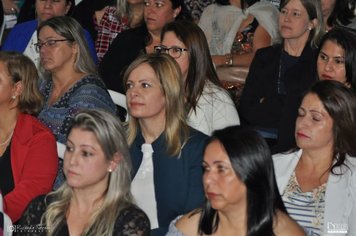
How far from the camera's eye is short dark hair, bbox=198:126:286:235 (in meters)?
3.86

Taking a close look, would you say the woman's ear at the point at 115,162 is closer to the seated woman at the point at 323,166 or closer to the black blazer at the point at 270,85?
the seated woman at the point at 323,166

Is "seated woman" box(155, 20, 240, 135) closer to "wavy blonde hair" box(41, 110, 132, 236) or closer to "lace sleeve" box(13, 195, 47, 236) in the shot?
"wavy blonde hair" box(41, 110, 132, 236)

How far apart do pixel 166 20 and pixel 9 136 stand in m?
1.79

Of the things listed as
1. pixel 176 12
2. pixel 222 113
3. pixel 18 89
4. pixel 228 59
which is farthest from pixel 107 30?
pixel 18 89

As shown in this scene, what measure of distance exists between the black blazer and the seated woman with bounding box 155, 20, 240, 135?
399mm

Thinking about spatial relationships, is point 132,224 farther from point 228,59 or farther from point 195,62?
point 228,59

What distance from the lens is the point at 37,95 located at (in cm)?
514

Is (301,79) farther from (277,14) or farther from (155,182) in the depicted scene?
(155,182)

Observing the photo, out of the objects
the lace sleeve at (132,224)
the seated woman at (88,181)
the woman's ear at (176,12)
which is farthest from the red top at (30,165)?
the woman's ear at (176,12)

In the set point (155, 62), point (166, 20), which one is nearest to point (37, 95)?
point (155, 62)

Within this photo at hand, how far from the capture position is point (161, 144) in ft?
15.5

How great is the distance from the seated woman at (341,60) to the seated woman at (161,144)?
40.4 inches

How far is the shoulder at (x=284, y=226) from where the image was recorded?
391 cm

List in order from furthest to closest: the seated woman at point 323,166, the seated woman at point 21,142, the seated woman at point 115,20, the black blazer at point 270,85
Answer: the seated woman at point 115,20
the black blazer at point 270,85
the seated woman at point 21,142
the seated woman at point 323,166
